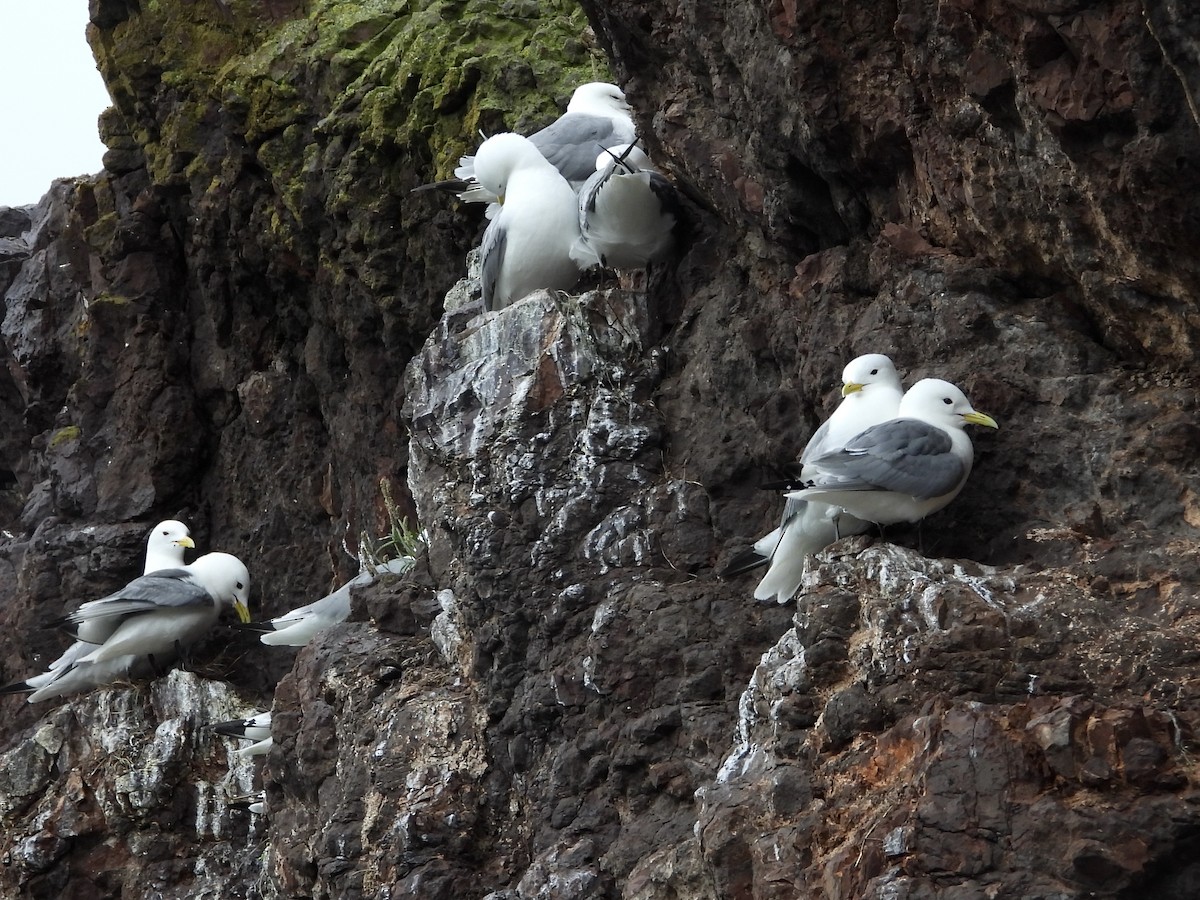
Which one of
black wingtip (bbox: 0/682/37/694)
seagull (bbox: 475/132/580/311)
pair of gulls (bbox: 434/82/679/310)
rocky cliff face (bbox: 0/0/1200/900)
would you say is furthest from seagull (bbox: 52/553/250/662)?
seagull (bbox: 475/132/580/311)

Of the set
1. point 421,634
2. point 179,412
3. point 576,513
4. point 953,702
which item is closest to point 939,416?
point 953,702

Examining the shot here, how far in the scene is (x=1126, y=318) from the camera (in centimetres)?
465

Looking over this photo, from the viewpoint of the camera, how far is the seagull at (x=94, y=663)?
9.28 metres

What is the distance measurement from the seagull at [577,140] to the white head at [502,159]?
55 millimetres

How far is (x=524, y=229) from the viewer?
6.94 m

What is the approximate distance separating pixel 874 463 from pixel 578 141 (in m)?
3.47

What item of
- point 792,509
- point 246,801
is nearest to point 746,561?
point 792,509

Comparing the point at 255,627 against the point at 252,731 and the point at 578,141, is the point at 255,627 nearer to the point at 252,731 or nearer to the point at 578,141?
the point at 252,731

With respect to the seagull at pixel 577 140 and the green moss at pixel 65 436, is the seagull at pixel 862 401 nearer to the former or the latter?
the seagull at pixel 577 140

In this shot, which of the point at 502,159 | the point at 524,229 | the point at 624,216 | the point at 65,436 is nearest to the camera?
the point at 624,216

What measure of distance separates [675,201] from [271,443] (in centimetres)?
406

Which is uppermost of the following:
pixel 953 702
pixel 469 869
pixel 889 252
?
pixel 889 252

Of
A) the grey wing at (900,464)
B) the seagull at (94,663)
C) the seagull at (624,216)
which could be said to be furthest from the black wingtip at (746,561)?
the seagull at (94,663)

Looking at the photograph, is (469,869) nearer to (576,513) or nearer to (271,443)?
(576,513)
